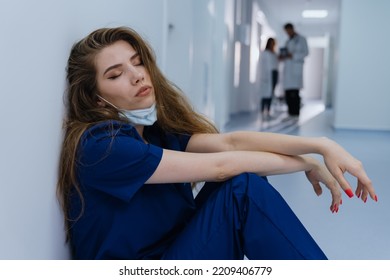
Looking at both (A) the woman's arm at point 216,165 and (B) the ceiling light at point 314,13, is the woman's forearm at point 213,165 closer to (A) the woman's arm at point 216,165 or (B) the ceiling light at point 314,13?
(A) the woman's arm at point 216,165

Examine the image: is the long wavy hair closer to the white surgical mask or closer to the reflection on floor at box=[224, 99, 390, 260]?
the white surgical mask

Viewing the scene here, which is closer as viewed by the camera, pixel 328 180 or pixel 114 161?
pixel 114 161

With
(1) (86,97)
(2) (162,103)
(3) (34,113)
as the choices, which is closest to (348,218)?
(2) (162,103)

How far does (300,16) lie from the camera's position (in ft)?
41.7

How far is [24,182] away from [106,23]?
899mm

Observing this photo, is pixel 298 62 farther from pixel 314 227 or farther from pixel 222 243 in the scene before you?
pixel 222 243

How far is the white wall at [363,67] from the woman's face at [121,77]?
536 centimetres

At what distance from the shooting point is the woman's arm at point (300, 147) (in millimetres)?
1253

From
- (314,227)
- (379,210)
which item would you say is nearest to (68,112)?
(314,227)

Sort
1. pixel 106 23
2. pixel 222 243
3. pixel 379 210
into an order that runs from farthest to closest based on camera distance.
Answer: pixel 379 210, pixel 106 23, pixel 222 243

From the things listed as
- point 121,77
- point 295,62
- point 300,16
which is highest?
point 300,16

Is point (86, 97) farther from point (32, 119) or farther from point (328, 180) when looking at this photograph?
point (328, 180)

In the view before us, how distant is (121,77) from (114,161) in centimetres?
30

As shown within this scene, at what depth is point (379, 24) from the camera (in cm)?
589
